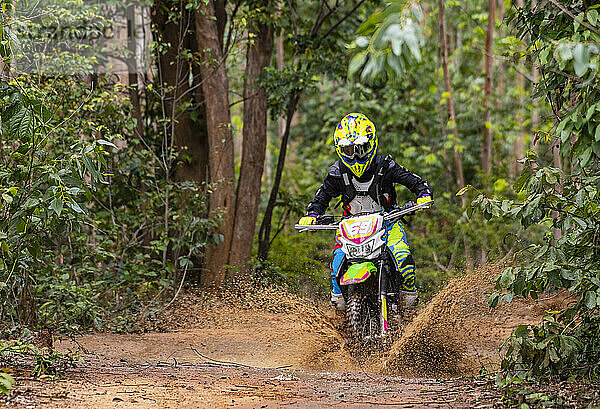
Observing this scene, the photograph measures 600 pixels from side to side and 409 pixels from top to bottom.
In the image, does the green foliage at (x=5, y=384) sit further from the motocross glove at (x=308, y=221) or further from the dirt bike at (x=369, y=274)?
the motocross glove at (x=308, y=221)

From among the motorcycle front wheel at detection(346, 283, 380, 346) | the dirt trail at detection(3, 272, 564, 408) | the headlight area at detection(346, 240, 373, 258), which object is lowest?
the dirt trail at detection(3, 272, 564, 408)

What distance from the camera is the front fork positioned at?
6.85m

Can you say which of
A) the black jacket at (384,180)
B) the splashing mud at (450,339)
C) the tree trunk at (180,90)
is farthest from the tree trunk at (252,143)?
the splashing mud at (450,339)

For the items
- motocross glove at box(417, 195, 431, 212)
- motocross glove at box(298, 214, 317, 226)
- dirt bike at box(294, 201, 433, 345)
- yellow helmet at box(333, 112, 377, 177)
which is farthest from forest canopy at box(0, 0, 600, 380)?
motocross glove at box(298, 214, 317, 226)

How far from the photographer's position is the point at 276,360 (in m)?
7.11

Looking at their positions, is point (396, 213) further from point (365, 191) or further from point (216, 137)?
point (216, 137)

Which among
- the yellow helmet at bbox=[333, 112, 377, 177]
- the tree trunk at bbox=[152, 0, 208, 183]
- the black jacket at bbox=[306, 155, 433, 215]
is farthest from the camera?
the tree trunk at bbox=[152, 0, 208, 183]

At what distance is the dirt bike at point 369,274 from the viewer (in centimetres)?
689

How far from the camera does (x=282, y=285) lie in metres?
10.7

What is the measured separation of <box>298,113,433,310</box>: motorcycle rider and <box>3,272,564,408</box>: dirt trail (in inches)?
19.2

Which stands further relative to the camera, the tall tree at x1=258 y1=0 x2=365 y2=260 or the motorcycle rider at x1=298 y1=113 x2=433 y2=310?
the tall tree at x1=258 y1=0 x2=365 y2=260

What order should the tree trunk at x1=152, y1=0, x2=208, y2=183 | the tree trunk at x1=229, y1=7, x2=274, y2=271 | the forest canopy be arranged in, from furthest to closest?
the tree trunk at x1=229, y1=7, x2=274, y2=271 → the tree trunk at x1=152, y1=0, x2=208, y2=183 → the forest canopy

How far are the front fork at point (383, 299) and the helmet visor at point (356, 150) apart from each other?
112cm

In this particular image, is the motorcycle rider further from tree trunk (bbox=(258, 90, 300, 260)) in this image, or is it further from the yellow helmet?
tree trunk (bbox=(258, 90, 300, 260))
